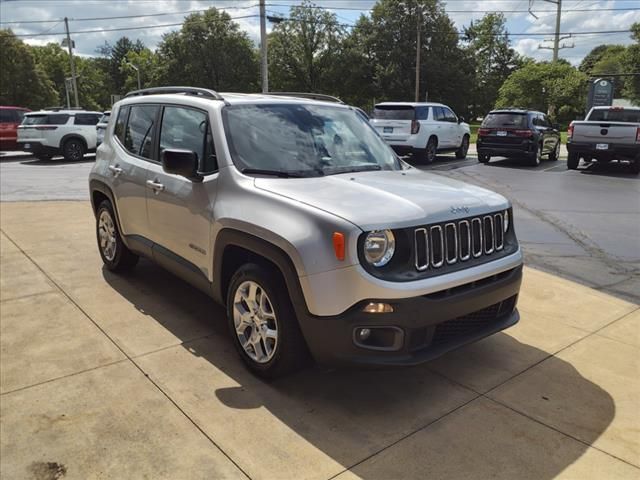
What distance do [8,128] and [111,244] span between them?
60.5 ft

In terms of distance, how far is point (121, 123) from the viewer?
17.6 ft

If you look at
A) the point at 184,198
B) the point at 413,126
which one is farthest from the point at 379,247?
the point at 413,126

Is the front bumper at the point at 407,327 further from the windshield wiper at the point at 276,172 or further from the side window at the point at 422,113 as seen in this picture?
the side window at the point at 422,113

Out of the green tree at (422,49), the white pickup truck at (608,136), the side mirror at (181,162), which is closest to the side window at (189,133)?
the side mirror at (181,162)

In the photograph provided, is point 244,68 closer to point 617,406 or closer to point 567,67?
point 567,67

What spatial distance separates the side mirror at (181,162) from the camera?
3.77m

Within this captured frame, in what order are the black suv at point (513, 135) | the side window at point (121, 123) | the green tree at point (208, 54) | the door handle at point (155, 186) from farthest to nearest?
1. the green tree at point (208, 54)
2. the black suv at point (513, 135)
3. the side window at point (121, 123)
4. the door handle at point (155, 186)

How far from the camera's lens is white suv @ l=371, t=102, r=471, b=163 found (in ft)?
54.4

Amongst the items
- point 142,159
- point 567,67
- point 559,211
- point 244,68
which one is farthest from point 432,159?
point 244,68

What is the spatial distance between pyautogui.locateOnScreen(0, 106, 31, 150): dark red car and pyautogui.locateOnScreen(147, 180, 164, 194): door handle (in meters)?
19.2

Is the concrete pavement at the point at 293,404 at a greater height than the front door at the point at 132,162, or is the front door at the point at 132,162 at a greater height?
the front door at the point at 132,162

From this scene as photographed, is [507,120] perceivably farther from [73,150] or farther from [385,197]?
[385,197]

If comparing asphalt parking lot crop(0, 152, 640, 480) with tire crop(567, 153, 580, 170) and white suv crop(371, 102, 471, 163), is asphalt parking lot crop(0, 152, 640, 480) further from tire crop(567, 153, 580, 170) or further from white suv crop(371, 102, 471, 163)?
white suv crop(371, 102, 471, 163)

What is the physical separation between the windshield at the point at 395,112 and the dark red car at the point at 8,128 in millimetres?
13739
